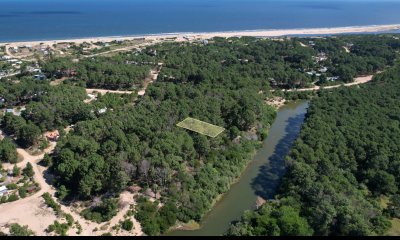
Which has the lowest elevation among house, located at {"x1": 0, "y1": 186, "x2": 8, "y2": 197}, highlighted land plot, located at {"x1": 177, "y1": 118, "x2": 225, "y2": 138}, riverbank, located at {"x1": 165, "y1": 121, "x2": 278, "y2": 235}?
riverbank, located at {"x1": 165, "y1": 121, "x2": 278, "y2": 235}

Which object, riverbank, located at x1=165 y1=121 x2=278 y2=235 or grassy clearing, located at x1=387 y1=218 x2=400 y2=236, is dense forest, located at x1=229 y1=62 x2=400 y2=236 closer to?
grassy clearing, located at x1=387 y1=218 x2=400 y2=236

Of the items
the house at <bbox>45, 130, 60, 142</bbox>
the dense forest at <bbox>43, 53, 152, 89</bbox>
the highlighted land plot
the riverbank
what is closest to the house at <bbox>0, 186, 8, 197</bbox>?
the house at <bbox>45, 130, 60, 142</bbox>

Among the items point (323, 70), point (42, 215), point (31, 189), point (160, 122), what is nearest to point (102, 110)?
point (160, 122)

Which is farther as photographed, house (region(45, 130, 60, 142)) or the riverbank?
house (region(45, 130, 60, 142))

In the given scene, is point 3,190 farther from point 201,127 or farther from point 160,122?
point 201,127

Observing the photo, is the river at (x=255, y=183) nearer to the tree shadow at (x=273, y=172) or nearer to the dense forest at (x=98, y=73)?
the tree shadow at (x=273, y=172)

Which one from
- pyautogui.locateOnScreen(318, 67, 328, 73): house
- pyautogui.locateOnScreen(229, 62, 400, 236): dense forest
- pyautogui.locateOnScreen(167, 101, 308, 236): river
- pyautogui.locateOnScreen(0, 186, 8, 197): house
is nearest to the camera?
pyautogui.locateOnScreen(229, 62, 400, 236): dense forest
